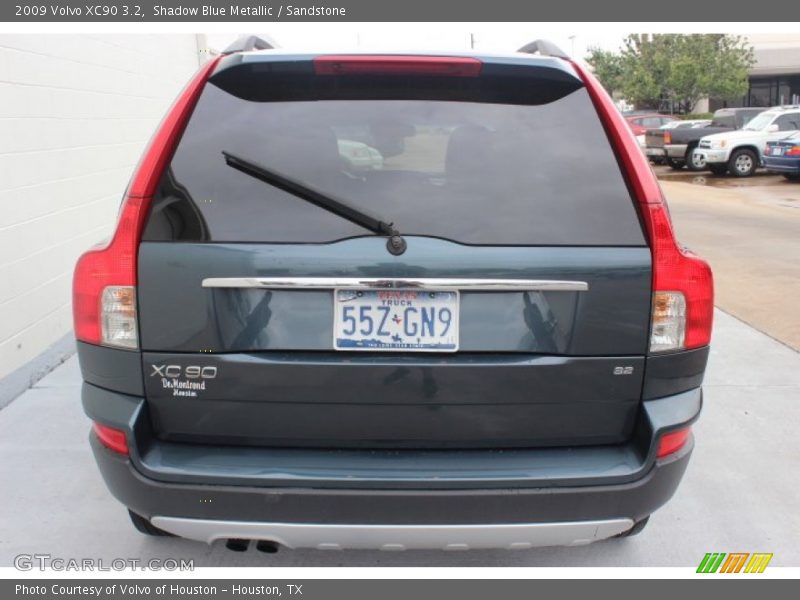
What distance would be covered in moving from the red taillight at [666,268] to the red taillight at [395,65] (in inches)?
19.3

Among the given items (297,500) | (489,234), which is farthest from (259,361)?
(489,234)

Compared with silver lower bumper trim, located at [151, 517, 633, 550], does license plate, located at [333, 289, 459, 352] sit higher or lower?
higher

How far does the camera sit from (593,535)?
2.29 metres

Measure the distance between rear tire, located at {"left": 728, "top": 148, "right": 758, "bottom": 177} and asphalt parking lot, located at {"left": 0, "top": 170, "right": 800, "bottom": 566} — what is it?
1789 centimetres

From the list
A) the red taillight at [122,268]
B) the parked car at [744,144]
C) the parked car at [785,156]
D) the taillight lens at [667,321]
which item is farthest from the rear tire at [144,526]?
the parked car at [744,144]

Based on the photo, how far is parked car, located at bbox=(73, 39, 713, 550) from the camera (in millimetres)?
2182

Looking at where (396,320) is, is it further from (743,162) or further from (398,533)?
(743,162)

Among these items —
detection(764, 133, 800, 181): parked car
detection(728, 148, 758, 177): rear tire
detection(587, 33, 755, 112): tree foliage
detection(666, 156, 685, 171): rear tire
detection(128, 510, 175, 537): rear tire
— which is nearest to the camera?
detection(128, 510, 175, 537): rear tire

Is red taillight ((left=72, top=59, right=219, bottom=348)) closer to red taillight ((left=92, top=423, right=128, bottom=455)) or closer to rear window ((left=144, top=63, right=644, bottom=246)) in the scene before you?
rear window ((left=144, top=63, right=644, bottom=246))

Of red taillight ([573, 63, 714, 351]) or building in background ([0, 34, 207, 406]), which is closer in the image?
red taillight ([573, 63, 714, 351])

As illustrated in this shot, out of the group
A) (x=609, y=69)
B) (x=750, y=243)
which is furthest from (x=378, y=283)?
(x=609, y=69)

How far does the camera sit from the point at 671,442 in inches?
91.8

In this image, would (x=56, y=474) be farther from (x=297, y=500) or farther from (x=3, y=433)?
(x=297, y=500)

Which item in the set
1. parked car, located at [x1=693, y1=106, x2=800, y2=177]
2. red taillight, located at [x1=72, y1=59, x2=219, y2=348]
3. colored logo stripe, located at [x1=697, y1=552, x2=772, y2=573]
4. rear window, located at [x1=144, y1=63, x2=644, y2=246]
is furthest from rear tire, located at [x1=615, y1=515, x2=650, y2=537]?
parked car, located at [x1=693, y1=106, x2=800, y2=177]
